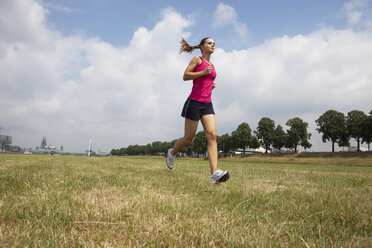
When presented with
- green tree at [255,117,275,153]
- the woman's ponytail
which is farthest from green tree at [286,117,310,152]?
the woman's ponytail

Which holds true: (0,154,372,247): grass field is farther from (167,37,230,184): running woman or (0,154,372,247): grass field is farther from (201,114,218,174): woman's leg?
(167,37,230,184): running woman

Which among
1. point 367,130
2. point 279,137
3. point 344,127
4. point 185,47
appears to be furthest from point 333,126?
point 185,47

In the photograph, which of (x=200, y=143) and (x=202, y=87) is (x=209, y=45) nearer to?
(x=202, y=87)

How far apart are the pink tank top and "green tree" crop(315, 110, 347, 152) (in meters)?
63.1

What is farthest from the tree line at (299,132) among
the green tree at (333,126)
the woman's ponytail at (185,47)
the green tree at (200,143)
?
the woman's ponytail at (185,47)

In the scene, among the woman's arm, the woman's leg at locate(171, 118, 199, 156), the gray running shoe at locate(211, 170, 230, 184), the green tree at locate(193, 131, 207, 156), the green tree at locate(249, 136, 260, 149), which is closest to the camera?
the gray running shoe at locate(211, 170, 230, 184)

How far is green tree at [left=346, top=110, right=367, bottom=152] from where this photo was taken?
5466 cm

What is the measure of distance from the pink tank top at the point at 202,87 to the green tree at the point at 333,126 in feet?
207

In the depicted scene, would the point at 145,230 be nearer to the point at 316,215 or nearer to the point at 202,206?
the point at 202,206

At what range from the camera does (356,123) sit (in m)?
55.7

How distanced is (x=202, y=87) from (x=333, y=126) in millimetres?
64082

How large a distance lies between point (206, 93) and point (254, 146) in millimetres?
74092

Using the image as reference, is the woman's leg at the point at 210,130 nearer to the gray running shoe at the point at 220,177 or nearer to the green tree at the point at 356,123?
the gray running shoe at the point at 220,177

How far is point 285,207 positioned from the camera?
259cm
